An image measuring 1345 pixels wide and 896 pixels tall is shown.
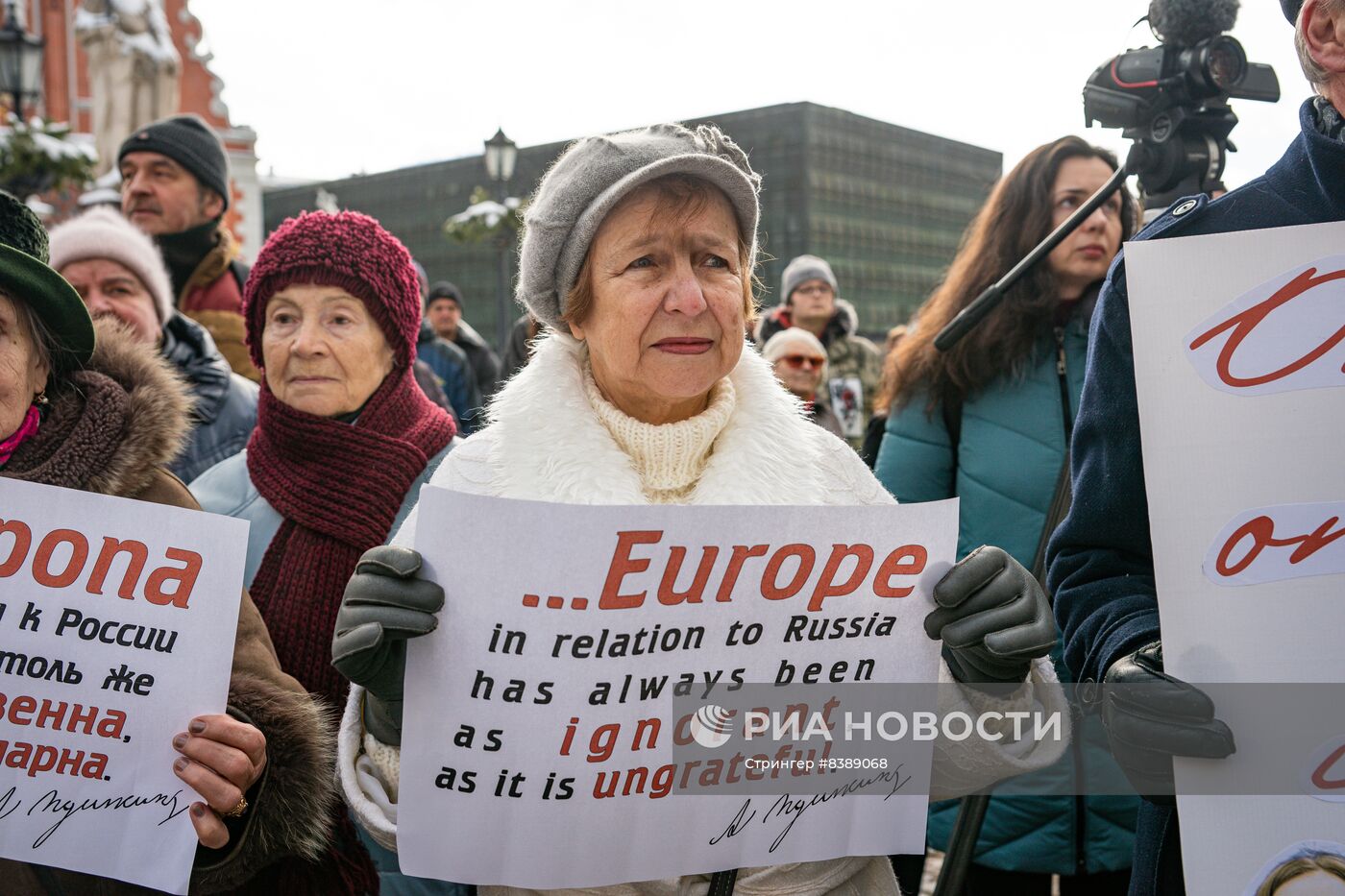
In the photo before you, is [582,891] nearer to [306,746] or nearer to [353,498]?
[306,746]

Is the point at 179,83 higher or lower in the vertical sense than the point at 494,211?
higher

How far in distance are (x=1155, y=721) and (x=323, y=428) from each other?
1845 millimetres

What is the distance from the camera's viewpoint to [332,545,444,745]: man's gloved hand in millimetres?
1472

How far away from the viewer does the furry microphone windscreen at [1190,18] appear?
2156 millimetres

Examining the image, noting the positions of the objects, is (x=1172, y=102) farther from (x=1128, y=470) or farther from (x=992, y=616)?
(x=992, y=616)

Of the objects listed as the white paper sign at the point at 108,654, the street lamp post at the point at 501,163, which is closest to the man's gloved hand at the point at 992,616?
the white paper sign at the point at 108,654

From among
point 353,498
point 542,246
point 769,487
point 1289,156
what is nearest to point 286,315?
point 353,498

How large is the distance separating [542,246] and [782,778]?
917mm

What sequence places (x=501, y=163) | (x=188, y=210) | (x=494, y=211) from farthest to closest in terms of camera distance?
1. (x=494, y=211)
2. (x=501, y=163)
3. (x=188, y=210)

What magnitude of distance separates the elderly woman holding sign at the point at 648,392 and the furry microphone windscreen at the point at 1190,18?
3.28ft

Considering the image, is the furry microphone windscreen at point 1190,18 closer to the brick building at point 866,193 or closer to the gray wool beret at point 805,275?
the gray wool beret at point 805,275

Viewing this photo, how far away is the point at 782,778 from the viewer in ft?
5.22

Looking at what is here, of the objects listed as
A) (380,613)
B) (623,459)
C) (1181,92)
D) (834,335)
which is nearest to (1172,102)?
(1181,92)
